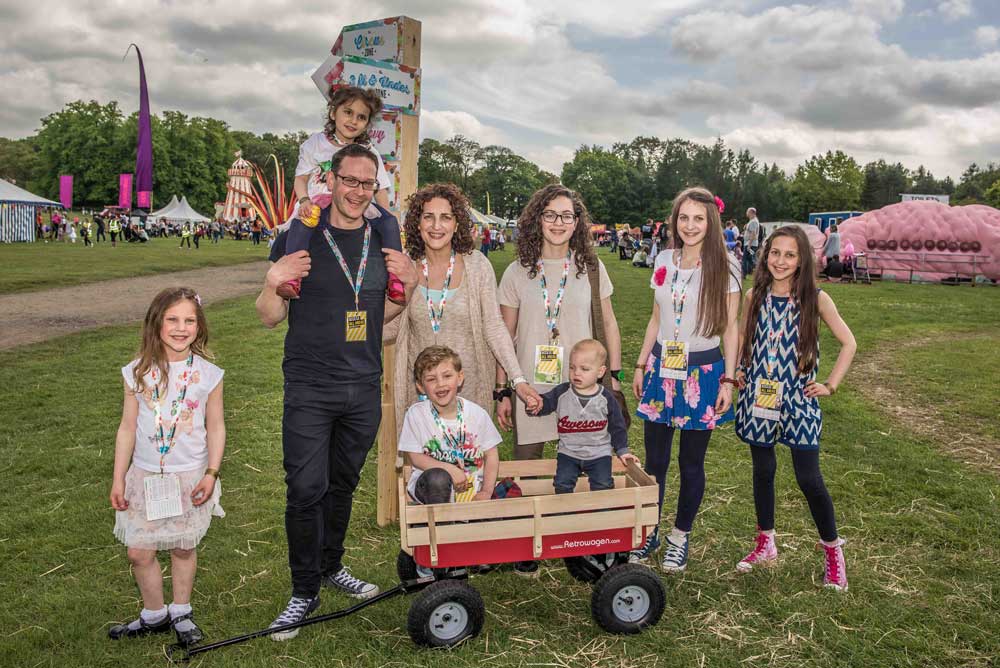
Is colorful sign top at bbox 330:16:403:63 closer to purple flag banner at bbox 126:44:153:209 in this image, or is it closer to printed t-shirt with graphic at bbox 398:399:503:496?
printed t-shirt with graphic at bbox 398:399:503:496

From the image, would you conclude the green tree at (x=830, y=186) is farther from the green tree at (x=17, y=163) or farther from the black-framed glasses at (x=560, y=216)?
the green tree at (x=17, y=163)

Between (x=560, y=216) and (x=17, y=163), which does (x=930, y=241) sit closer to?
(x=560, y=216)

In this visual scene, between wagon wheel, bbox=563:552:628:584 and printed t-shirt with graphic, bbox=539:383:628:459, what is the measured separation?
55cm

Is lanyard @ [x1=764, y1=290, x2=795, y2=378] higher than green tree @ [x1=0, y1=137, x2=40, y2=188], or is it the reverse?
green tree @ [x1=0, y1=137, x2=40, y2=188]

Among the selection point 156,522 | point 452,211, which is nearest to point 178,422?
point 156,522

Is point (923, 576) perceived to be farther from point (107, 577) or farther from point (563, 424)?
point (107, 577)

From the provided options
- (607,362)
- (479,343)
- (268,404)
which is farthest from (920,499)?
(268,404)

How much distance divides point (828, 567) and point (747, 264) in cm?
2125

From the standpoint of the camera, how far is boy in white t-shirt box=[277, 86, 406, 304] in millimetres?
3572

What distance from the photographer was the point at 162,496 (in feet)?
10.9

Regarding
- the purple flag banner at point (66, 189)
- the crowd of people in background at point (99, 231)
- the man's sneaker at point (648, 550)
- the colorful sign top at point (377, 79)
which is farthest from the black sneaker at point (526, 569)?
the purple flag banner at point (66, 189)

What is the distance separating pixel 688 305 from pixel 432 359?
5.07 ft

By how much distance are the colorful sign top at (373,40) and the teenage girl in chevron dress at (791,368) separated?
2.60 meters

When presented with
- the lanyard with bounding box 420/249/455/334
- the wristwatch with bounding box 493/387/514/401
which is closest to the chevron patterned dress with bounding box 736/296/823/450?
the wristwatch with bounding box 493/387/514/401
